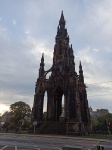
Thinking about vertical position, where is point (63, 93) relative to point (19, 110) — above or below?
above

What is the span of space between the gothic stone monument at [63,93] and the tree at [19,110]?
3104 cm

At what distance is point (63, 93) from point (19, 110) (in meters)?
35.1

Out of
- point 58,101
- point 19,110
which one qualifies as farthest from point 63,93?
point 19,110

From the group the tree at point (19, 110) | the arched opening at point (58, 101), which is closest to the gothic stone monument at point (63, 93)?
the arched opening at point (58, 101)

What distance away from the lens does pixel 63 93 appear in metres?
56.8

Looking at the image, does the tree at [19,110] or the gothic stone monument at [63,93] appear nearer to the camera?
the gothic stone monument at [63,93]

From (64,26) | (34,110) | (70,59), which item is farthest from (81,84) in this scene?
(64,26)

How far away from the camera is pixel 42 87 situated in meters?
56.4

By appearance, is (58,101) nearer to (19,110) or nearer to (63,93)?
(63,93)

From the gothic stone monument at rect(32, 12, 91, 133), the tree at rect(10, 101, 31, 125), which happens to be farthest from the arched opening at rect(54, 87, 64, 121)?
the tree at rect(10, 101, 31, 125)

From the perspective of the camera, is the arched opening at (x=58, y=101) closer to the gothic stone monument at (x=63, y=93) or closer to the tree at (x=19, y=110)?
the gothic stone monument at (x=63, y=93)

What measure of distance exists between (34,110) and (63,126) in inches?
412

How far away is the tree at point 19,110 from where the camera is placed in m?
85.3

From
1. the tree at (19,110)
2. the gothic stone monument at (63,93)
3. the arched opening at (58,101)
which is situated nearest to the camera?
the gothic stone monument at (63,93)
